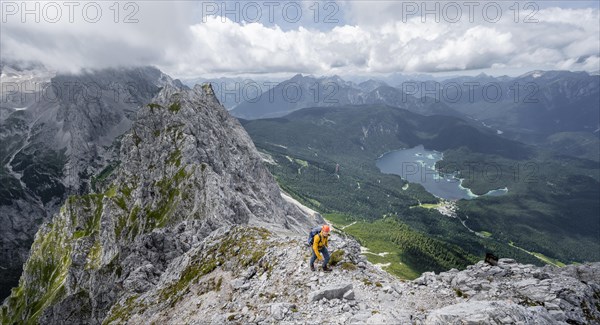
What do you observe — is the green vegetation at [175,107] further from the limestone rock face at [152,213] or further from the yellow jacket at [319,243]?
the yellow jacket at [319,243]

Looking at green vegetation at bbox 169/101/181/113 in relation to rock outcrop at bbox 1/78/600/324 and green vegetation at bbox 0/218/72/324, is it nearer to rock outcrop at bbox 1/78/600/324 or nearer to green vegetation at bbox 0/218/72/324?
rock outcrop at bbox 1/78/600/324

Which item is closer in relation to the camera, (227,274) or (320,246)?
(320,246)

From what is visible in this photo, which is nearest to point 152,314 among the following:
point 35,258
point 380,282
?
point 380,282

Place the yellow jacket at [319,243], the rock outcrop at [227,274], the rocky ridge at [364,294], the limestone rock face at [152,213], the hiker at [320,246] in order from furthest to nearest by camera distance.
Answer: the limestone rock face at [152,213] → the yellow jacket at [319,243] → the hiker at [320,246] → the rock outcrop at [227,274] → the rocky ridge at [364,294]

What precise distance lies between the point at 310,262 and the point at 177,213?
7058 cm

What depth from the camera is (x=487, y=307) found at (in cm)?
2003

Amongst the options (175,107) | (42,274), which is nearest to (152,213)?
(175,107)

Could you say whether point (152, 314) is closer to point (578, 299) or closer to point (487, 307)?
point (487, 307)

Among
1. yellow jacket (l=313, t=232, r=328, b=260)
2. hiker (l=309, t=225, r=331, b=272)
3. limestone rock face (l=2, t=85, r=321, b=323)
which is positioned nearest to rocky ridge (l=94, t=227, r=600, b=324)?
hiker (l=309, t=225, r=331, b=272)

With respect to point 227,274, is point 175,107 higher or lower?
higher

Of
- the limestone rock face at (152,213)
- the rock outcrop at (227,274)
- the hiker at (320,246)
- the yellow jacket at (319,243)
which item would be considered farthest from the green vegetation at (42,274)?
the yellow jacket at (319,243)

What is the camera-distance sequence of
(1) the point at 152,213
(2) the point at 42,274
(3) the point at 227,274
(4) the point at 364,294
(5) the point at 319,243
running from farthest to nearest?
1. (2) the point at 42,274
2. (1) the point at 152,213
3. (3) the point at 227,274
4. (5) the point at 319,243
5. (4) the point at 364,294

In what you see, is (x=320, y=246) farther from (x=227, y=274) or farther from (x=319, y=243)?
(x=227, y=274)

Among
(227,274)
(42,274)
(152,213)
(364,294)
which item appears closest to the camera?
(364,294)
